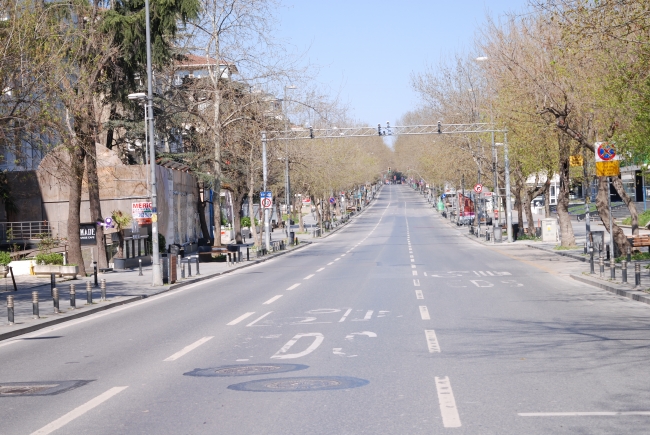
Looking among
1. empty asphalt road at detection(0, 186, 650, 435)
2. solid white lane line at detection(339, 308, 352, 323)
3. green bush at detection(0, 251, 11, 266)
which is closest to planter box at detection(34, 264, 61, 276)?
green bush at detection(0, 251, 11, 266)

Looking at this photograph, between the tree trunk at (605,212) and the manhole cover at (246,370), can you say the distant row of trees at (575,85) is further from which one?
the manhole cover at (246,370)

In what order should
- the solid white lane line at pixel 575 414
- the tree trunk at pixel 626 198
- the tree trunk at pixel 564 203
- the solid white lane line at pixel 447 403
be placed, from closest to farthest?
the solid white lane line at pixel 447 403 < the solid white lane line at pixel 575 414 < the tree trunk at pixel 626 198 < the tree trunk at pixel 564 203

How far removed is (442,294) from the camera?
20328 millimetres

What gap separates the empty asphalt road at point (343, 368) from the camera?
7.37 meters

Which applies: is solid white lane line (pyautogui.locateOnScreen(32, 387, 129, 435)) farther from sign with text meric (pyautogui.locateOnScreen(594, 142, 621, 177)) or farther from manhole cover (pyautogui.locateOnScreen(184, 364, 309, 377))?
sign with text meric (pyautogui.locateOnScreen(594, 142, 621, 177))

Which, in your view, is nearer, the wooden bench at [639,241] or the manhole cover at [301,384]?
the manhole cover at [301,384]

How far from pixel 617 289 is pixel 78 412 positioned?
48.4ft

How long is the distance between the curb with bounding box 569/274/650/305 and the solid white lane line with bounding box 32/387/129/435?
12091 millimetres

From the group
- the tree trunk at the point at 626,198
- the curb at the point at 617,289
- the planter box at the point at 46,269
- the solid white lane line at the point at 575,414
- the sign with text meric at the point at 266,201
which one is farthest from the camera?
the sign with text meric at the point at 266,201

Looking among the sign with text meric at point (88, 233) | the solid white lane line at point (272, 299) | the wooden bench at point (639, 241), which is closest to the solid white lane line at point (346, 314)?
the solid white lane line at point (272, 299)

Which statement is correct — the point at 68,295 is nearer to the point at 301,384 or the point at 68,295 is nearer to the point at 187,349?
the point at 187,349

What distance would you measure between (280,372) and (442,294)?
1101cm

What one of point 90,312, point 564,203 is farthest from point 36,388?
point 564,203

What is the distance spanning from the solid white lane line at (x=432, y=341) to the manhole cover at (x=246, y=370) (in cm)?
212
